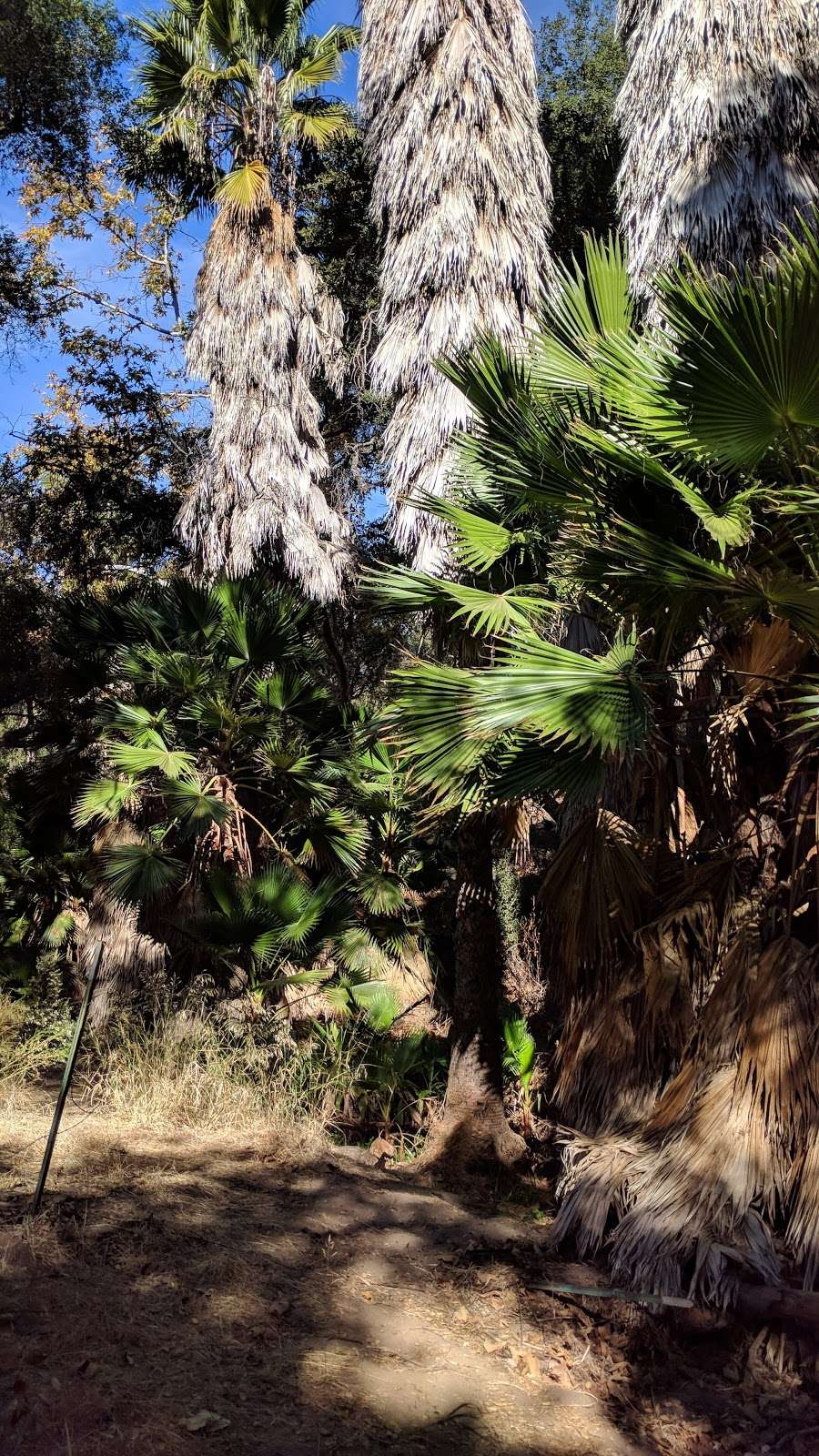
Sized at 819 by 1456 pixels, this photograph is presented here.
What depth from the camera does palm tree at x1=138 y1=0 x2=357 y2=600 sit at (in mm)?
11312

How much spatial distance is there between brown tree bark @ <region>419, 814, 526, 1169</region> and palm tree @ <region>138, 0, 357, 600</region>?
461 centimetres

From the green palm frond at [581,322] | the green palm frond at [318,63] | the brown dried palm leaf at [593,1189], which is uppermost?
the green palm frond at [318,63]

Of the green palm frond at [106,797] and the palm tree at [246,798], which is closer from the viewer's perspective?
the palm tree at [246,798]

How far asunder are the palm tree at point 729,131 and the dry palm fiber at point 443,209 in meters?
1.12

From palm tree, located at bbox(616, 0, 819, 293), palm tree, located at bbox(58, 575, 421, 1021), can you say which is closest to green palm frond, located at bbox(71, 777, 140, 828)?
palm tree, located at bbox(58, 575, 421, 1021)

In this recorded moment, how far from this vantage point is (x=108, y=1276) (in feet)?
14.1

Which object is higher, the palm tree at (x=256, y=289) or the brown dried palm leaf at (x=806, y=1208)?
the palm tree at (x=256, y=289)

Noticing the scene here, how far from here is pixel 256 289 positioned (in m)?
11.6

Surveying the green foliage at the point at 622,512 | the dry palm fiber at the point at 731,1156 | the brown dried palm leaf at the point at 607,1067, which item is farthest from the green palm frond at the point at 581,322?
the brown dried palm leaf at the point at 607,1067

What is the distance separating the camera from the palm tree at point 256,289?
11.3 metres

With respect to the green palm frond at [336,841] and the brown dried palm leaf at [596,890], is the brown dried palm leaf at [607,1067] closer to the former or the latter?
the brown dried palm leaf at [596,890]

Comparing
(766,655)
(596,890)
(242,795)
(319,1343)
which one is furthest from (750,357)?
(242,795)

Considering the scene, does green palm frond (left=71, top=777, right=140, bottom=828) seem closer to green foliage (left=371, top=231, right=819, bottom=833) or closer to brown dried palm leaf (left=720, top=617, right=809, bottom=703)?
green foliage (left=371, top=231, right=819, bottom=833)

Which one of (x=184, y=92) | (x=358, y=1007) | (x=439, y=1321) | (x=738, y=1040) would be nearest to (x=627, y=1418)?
(x=439, y=1321)
